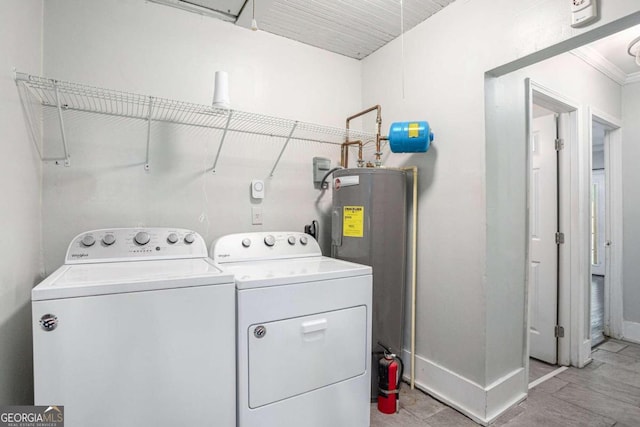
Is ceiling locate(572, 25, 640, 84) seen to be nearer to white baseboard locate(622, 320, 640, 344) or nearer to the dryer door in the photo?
white baseboard locate(622, 320, 640, 344)

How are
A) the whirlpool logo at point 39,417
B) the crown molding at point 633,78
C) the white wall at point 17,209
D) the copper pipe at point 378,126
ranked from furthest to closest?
the crown molding at point 633,78, the copper pipe at point 378,126, the white wall at point 17,209, the whirlpool logo at point 39,417

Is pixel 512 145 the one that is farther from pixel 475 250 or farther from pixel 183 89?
pixel 183 89

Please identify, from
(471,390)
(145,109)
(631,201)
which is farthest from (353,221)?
(631,201)

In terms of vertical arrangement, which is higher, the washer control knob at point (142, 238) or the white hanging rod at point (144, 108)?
the white hanging rod at point (144, 108)

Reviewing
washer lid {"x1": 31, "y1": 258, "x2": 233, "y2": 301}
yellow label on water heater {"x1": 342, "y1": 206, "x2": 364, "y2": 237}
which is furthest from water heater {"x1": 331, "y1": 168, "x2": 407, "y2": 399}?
washer lid {"x1": 31, "y1": 258, "x2": 233, "y2": 301}

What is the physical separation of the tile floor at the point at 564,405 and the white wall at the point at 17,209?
172 cm

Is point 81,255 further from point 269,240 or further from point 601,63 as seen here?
point 601,63

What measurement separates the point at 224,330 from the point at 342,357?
604 millimetres

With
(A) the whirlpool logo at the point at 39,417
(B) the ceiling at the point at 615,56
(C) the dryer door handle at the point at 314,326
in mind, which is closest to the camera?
(A) the whirlpool logo at the point at 39,417

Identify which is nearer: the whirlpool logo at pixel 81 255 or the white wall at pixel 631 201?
the whirlpool logo at pixel 81 255

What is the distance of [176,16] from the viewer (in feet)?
6.21

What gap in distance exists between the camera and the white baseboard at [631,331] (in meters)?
2.95

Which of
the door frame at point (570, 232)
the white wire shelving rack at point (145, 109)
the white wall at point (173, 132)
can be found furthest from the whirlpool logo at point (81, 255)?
the door frame at point (570, 232)

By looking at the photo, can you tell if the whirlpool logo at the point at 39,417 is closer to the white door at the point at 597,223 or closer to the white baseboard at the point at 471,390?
the white baseboard at the point at 471,390
